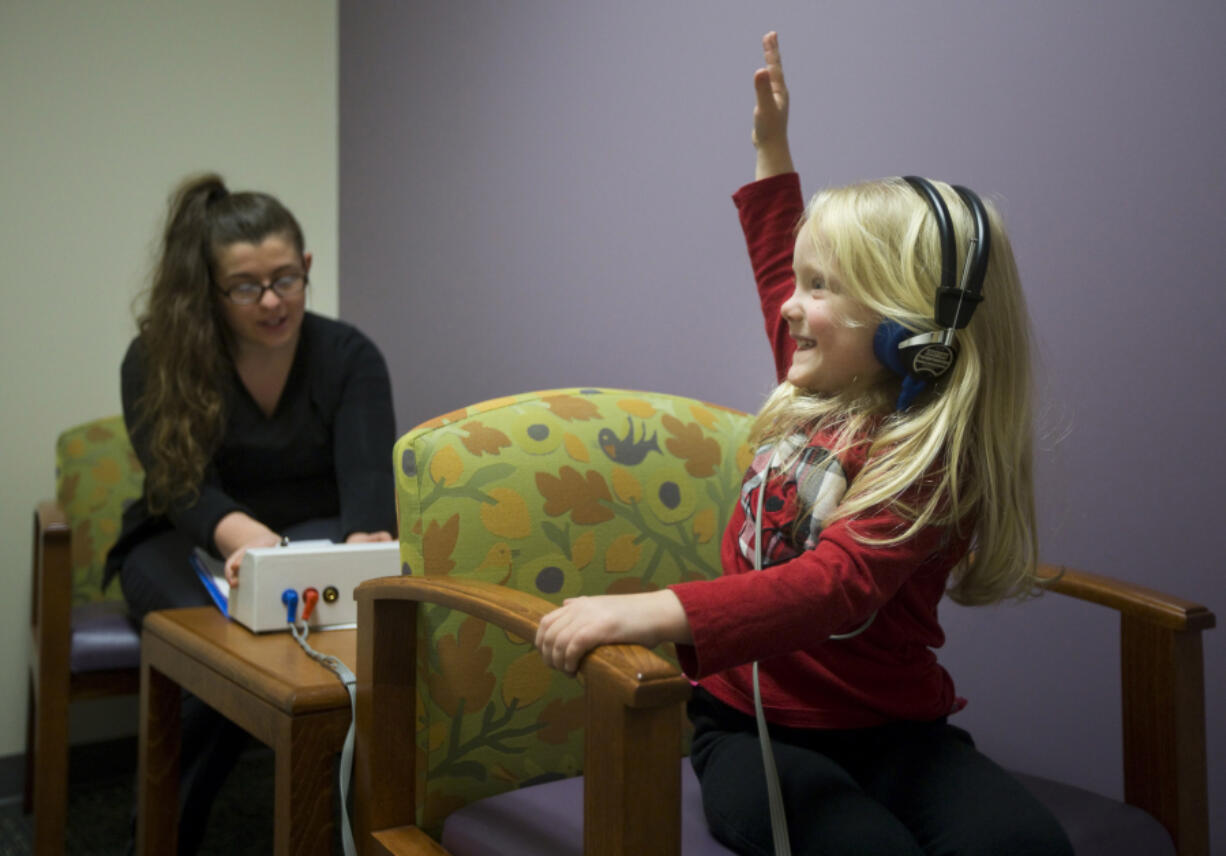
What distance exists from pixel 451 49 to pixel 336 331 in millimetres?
817

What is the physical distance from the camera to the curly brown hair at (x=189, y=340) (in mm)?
1852

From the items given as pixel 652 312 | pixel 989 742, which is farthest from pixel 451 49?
pixel 989 742

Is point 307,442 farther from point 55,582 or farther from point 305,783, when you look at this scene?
point 305,783

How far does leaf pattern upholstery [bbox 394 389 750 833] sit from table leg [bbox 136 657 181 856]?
51cm

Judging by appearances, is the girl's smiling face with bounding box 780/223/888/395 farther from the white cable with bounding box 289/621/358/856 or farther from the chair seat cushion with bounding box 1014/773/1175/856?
the white cable with bounding box 289/621/358/856

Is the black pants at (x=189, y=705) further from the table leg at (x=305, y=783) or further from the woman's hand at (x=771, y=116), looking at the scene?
the woman's hand at (x=771, y=116)

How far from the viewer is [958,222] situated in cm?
106

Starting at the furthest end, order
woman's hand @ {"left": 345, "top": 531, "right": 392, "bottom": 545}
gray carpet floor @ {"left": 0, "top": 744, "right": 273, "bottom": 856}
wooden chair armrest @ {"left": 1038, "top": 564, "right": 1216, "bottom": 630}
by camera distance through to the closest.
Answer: gray carpet floor @ {"left": 0, "top": 744, "right": 273, "bottom": 856}, woman's hand @ {"left": 345, "top": 531, "right": 392, "bottom": 545}, wooden chair armrest @ {"left": 1038, "top": 564, "right": 1216, "bottom": 630}

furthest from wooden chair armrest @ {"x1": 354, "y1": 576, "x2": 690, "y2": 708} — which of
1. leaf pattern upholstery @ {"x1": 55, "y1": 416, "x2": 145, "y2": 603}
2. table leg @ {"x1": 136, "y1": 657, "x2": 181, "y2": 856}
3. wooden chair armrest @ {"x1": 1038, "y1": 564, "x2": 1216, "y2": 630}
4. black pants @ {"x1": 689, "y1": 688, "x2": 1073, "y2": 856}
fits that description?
leaf pattern upholstery @ {"x1": 55, "y1": 416, "x2": 145, "y2": 603}

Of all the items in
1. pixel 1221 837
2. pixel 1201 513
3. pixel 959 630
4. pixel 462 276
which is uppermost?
pixel 462 276

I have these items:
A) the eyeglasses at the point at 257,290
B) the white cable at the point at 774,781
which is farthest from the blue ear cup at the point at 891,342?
the eyeglasses at the point at 257,290

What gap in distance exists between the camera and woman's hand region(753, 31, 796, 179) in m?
1.33

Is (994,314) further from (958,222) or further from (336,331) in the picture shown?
(336,331)

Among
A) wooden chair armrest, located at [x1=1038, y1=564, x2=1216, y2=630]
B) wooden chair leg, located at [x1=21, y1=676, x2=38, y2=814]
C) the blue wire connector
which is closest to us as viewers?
wooden chair armrest, located at [x1=1038, y1=564, x2=1216, y2=630]
